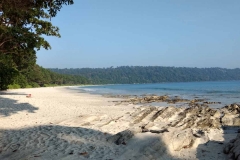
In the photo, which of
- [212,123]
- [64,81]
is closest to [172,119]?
[212,123]

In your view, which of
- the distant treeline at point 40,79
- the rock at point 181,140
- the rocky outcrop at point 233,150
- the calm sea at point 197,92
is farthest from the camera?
the distant treeline at point 40,79

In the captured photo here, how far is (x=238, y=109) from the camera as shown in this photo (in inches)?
722

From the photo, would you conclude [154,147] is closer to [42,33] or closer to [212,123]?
[212,123]

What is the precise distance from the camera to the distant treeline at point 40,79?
192ft

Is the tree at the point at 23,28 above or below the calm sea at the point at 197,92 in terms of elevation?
above

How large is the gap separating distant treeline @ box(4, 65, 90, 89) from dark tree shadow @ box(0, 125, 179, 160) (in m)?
32.3

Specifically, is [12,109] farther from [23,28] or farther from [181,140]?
[181,140]

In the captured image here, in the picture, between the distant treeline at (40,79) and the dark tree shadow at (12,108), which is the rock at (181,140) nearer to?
the dark tree shadow at (12,108)

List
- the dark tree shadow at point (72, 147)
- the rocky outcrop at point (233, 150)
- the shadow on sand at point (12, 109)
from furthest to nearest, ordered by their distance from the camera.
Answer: the shadow on sand at point (12, 109) < the dark tree shadow at point (72, 147) < the rocky outcrop at point (233, 150)

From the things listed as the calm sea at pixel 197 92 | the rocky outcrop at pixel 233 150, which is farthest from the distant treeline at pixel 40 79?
the rocky outcrop at pixel 233 150

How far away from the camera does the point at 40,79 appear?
93750 mm

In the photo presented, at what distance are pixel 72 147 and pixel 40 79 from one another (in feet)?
301

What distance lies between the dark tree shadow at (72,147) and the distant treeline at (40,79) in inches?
1273

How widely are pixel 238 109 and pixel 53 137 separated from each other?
→ 50.6 ft
